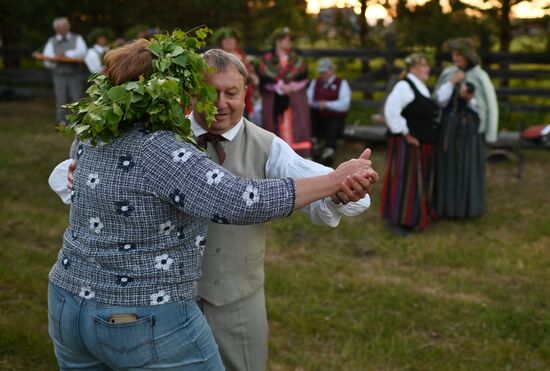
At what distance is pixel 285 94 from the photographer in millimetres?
8594

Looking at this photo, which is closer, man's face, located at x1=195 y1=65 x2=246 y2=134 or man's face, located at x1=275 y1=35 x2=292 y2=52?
man's face, located at x1=195 y1=65 x2=246 y2=134

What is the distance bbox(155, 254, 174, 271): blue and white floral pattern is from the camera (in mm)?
2025

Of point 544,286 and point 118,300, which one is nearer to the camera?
point 118,300

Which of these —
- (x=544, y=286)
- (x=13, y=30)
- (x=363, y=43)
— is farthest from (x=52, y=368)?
(x=13, y=30)

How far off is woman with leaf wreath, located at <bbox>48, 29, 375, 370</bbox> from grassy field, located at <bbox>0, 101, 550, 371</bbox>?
2070mm

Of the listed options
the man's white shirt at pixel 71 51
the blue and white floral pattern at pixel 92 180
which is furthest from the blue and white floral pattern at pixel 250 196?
the man's white shirt at pixel 71 51

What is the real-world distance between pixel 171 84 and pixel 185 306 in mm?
615

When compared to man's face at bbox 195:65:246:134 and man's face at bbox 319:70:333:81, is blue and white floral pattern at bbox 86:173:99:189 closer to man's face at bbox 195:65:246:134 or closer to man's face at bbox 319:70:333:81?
man's face at bbox 195:65:246:134

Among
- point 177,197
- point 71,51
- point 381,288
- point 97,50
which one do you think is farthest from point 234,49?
point 177,197

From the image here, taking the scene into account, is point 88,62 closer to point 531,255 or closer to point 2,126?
point 2,126

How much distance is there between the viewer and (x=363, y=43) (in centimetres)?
1268

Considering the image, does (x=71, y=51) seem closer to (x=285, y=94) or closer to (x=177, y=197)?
(x=285, y=94)

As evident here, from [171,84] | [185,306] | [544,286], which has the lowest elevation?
[544,286]

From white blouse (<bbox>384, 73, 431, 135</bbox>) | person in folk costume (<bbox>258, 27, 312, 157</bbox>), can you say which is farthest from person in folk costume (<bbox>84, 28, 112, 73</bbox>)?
white blouse (<bbox>384, 73, 431, 135</bbox>)
